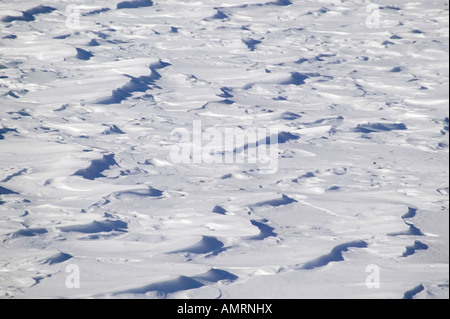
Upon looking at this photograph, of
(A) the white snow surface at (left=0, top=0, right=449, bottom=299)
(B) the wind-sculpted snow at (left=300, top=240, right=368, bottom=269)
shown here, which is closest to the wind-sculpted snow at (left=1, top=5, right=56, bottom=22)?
(A) the white snow surface at (left=0, top=0, right=449, bottom=299)

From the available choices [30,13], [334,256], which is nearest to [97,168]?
[334,256]

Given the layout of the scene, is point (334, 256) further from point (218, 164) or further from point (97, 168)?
point (97, 168)

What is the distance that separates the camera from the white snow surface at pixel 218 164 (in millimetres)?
2529

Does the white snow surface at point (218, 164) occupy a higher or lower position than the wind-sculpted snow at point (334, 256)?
higher

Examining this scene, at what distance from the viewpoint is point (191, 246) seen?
269cm

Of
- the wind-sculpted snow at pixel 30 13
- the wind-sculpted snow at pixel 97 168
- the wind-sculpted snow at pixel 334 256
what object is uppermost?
the wind-sculpted snow at pixel 30 13

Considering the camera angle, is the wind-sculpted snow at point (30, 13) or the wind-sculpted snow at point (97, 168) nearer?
the wind-sculpted snow at point (97, 168)

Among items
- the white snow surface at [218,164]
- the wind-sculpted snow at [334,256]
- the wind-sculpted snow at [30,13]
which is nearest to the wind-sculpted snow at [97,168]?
the white snow surface at [218,164]

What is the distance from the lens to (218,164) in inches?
140

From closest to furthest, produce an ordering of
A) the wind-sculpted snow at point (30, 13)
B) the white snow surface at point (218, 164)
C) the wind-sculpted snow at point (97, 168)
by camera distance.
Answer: the white snow surface at point (218, 164) → the wind-sculpted snow at point (97, 168) → the wind-sculpted snow at point (30, 13)

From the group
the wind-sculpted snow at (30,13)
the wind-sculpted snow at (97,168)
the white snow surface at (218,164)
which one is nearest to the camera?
the white snow surface at (218,164)

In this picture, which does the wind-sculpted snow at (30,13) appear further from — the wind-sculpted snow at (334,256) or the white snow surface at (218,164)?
the wind-sculpted snow at (334,256)
